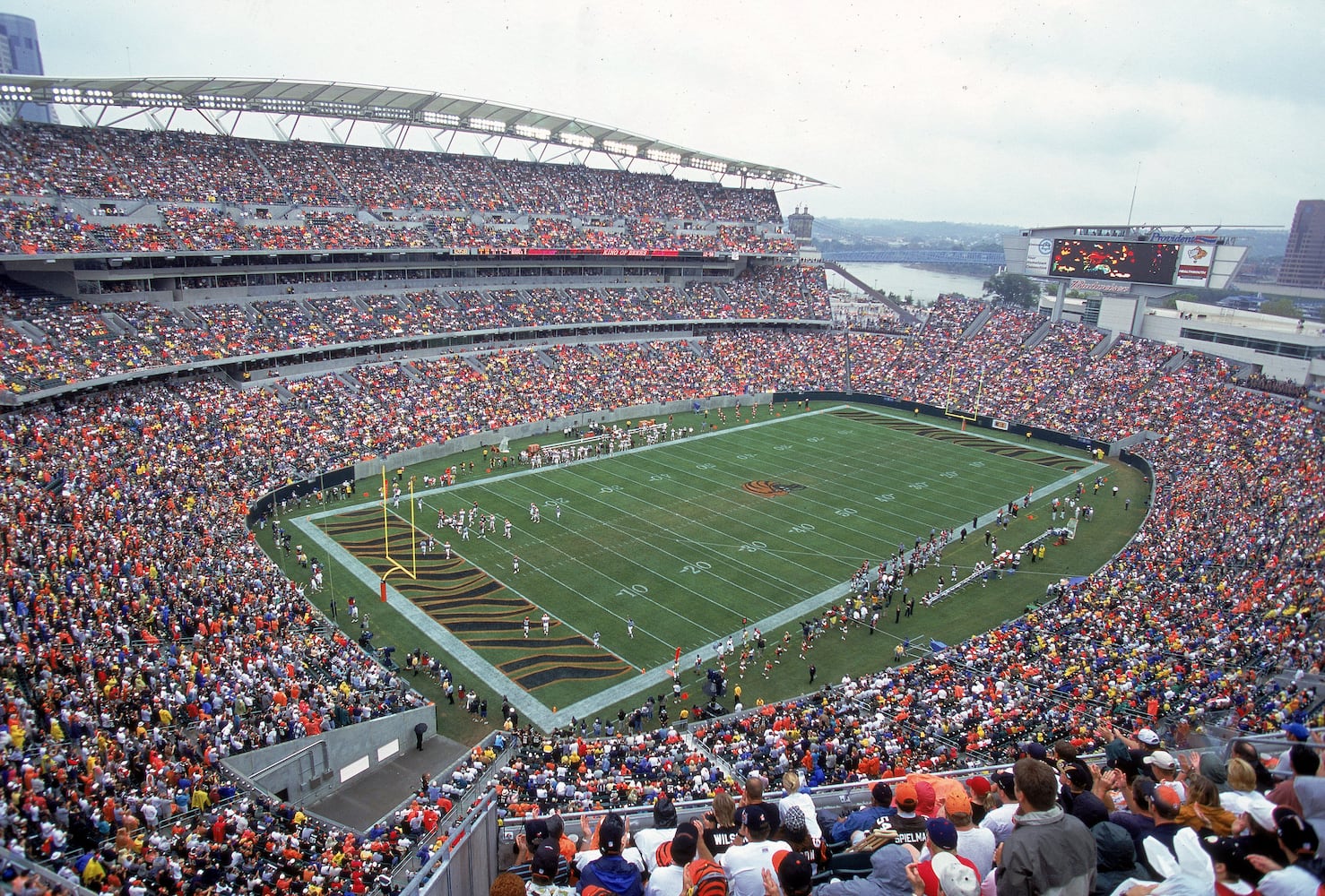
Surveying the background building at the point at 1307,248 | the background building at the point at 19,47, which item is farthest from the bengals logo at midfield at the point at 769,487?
the background building at the point at 19,47

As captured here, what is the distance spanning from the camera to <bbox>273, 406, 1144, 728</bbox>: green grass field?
23.2 meters

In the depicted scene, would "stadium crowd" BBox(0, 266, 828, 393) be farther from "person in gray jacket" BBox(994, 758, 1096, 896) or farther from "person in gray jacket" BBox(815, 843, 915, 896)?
"person in gray jacket" BBox(994, 758, 1096, 896)

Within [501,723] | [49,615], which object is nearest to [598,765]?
[501,723]

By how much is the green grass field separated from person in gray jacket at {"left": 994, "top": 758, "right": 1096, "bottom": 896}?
1687cm

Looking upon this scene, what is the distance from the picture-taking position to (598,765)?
661 inches

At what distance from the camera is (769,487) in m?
37.8

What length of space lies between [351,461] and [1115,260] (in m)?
46.7

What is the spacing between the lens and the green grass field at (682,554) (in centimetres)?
2325

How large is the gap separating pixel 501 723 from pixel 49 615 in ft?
31.9

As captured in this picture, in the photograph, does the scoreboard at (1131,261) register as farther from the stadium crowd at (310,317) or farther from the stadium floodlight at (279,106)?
the stadium floodlight at (279,106)

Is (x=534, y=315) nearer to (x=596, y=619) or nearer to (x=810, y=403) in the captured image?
(x=810, y=403)

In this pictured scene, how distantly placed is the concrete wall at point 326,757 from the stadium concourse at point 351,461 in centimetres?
37

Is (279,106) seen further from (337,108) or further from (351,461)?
(351,461)

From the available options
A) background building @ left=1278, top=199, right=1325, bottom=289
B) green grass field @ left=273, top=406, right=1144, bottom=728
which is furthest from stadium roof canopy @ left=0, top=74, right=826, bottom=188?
background building @ left=1278, top=199, right=1325, bottom=289
